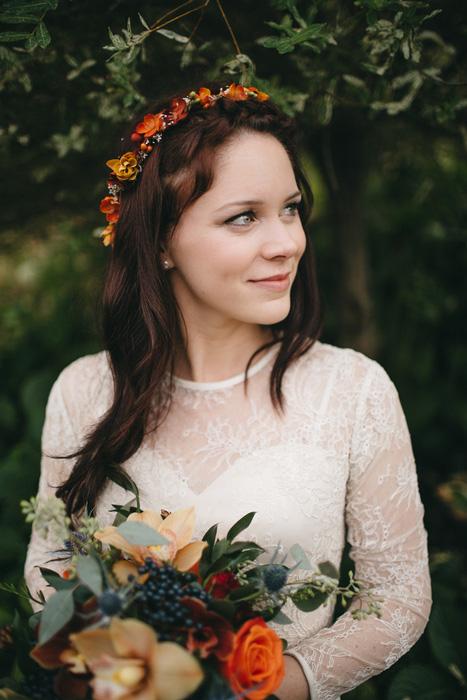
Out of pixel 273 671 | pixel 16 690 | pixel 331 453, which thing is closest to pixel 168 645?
pixel 273 671

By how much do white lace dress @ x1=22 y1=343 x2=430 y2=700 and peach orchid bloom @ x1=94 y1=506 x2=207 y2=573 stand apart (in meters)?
0.45

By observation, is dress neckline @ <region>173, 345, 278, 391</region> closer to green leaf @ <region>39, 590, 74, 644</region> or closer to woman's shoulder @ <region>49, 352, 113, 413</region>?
woman's shoulder @ <region>49, 352, 113, 413</region>

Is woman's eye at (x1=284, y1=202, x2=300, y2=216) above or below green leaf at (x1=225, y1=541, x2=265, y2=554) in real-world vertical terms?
above

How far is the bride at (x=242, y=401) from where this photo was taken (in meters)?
1.45

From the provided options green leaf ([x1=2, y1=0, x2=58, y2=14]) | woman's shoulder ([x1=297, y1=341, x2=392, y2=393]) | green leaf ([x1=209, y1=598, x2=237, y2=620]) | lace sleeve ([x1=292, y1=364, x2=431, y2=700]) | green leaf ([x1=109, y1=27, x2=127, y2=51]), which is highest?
green leaf ([x1=2, y1=0, x2=58, y2=14])

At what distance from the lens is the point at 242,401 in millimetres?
1688

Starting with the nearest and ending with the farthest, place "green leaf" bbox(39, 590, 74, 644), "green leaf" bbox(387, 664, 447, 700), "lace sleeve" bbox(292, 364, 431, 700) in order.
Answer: "green leaf" bbox(39, 590, 74, 644), "lace sleeve" bbox(292, 364, 431, 700), "green leaf" bbox(387, 664, 447, 700)

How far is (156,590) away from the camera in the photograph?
0.88 meters

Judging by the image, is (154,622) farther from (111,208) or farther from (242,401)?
(111,208)

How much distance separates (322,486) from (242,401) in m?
0.38

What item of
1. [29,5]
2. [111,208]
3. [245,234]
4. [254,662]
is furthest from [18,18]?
[254,662]

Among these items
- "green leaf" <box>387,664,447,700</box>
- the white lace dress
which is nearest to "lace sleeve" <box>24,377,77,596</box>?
the white lace dress

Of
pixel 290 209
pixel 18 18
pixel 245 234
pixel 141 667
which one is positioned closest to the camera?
pixel 141 667

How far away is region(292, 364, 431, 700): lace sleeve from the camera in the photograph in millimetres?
1437
